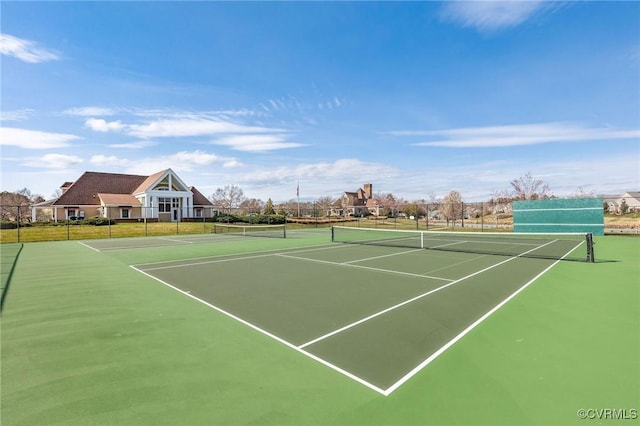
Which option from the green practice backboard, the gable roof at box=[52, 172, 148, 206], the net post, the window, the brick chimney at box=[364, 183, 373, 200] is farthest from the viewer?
the brick chimney at box=[364, 183, 373, 200]

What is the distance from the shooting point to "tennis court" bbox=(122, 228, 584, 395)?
146 inches

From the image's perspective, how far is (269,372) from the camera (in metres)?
3.27

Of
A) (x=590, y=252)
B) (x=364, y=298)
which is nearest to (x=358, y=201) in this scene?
(x=590, y=252)

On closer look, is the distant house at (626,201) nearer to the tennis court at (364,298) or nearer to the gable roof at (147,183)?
the tennis court at (364,298)

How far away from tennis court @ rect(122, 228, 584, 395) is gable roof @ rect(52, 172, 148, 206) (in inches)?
1308

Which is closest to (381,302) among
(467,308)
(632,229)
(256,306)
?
(467,308)

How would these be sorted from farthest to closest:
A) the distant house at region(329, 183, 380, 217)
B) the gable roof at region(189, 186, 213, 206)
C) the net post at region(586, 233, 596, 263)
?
the distant house at region(329, 183, 380, 217) < the gable roof at region(189, 186, 213, 206) < the net post at region(586, 233, 596, 263)

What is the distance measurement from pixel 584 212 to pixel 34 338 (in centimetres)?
2692

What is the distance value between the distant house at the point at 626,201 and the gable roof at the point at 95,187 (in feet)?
155

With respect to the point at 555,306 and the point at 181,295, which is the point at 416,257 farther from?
the point at 181,295

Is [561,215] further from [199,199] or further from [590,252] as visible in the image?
[199,199]

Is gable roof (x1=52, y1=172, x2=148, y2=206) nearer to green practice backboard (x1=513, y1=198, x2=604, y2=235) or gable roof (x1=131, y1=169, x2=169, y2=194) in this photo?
gable roof (x1=131, y1=169, x2=169, y2=194)

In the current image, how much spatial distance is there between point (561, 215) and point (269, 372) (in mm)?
25181

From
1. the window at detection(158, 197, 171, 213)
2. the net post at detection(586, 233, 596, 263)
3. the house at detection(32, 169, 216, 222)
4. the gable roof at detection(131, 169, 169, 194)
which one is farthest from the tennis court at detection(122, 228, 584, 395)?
the gable roof at detection(131, 169, 169, 194)
